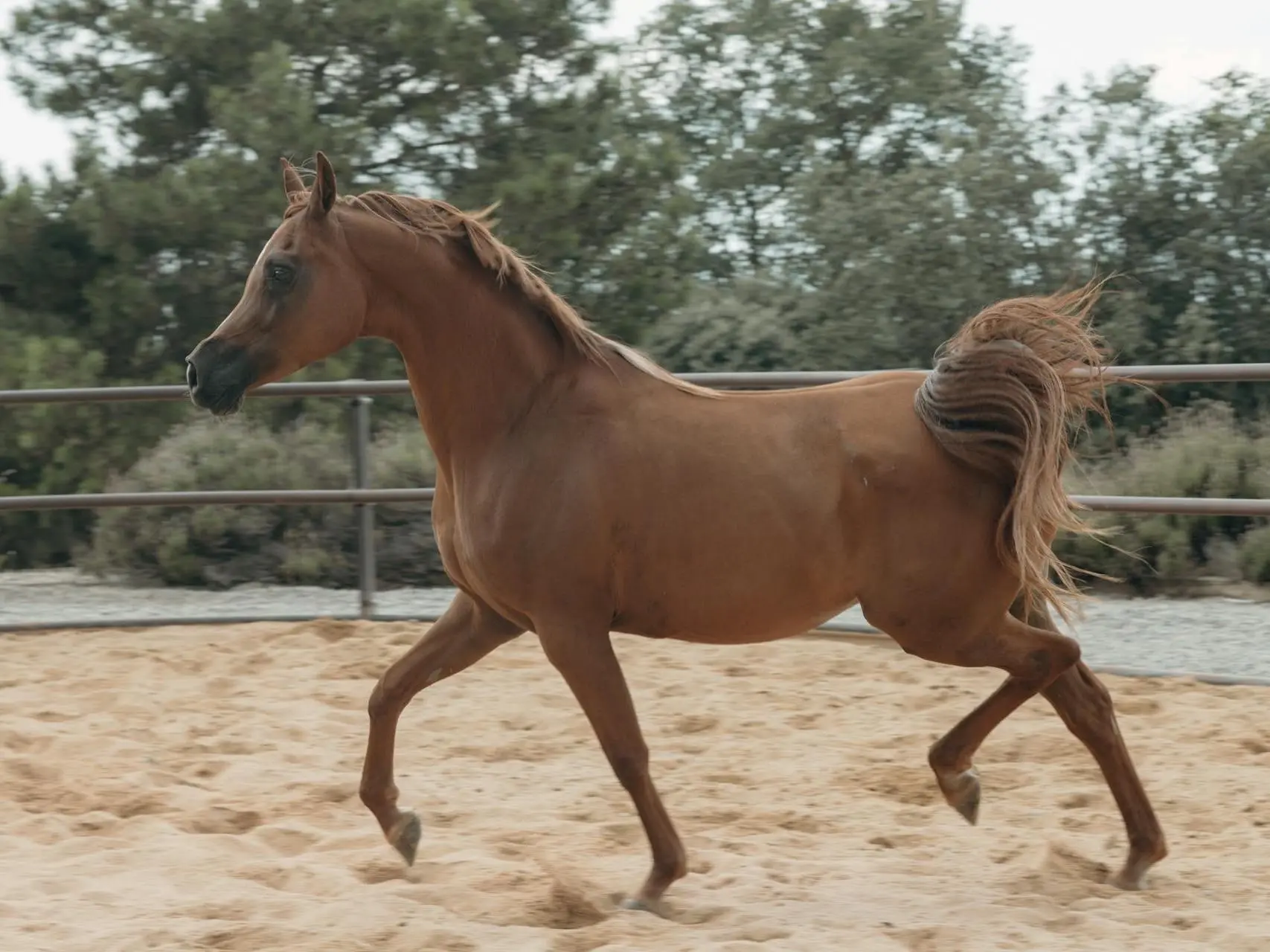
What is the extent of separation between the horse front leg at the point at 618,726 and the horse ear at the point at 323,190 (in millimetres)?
1132

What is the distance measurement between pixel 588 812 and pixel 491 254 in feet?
5.35

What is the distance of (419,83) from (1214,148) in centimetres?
668

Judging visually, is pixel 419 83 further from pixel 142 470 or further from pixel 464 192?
pixel 142 470

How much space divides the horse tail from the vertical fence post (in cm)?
397

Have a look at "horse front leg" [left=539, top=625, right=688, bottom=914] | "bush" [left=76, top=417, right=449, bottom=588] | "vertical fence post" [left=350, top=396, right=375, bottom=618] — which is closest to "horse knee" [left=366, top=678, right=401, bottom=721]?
"horse front leg" [left=539, top=625, right=688, bottom=914]

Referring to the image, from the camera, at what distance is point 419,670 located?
3.80 metres

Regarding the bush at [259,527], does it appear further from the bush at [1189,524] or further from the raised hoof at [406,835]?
the raised hoof at [406,835]

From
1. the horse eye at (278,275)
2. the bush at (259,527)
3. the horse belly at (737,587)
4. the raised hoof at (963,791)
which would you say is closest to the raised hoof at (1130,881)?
the raised hoof at (963,791)

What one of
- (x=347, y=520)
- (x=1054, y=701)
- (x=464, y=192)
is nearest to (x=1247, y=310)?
(x=464, y=192)

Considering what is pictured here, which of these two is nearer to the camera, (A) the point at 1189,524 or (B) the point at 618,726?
(B) the point at 618,726

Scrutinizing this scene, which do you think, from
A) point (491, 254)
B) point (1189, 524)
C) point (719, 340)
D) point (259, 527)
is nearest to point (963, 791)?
point (491, 254)

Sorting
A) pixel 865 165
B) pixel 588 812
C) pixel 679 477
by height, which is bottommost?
pixel 588 812

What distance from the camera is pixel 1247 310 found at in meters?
11.9

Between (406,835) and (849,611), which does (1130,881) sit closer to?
(406,835)
